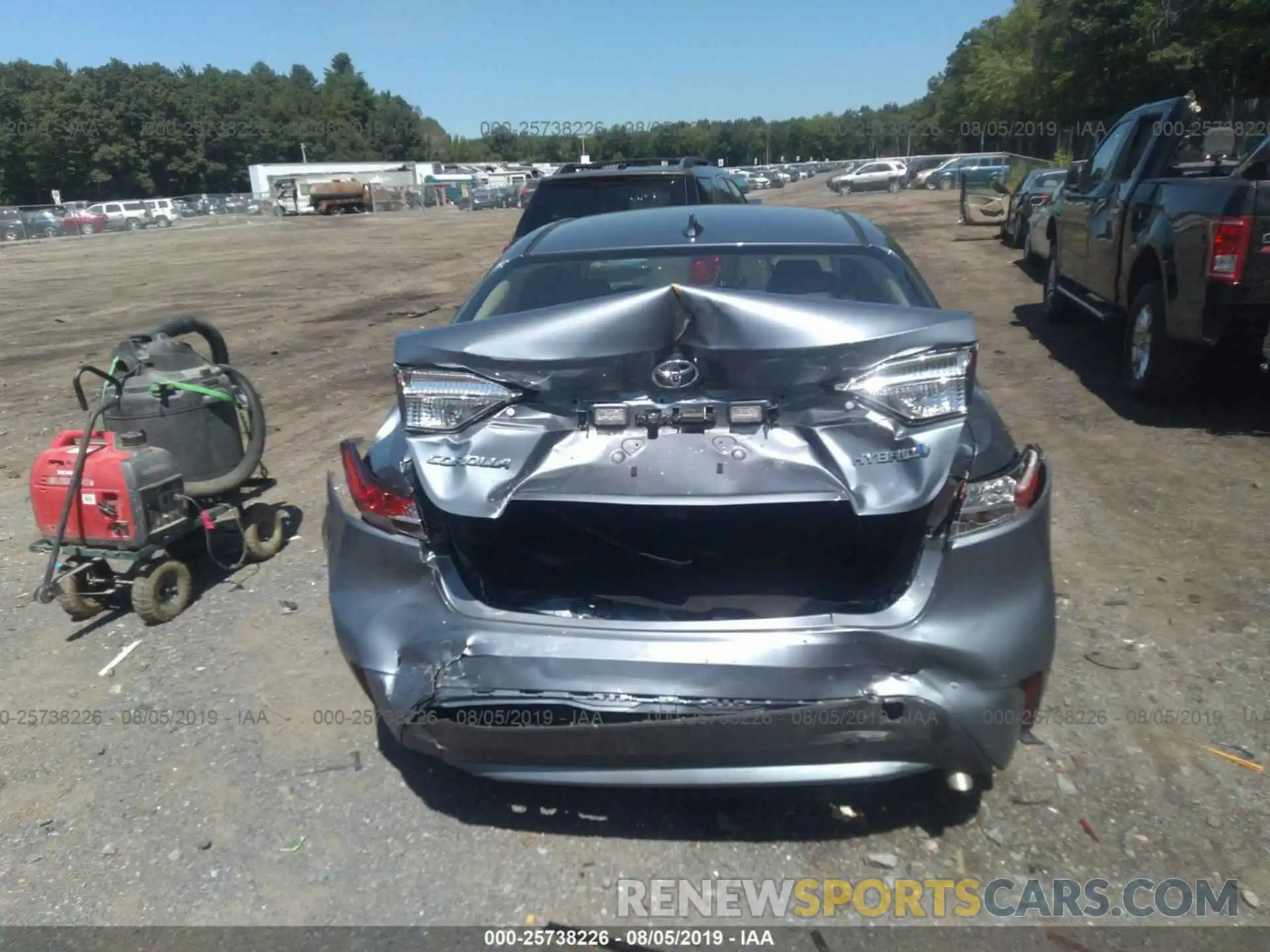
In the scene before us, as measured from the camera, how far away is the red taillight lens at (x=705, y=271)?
352cm

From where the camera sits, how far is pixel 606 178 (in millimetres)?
8875

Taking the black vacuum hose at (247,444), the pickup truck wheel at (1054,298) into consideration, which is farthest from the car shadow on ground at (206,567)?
the pickup truck wheel at (1054,298)

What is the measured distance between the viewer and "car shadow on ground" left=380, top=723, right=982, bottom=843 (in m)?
2.97

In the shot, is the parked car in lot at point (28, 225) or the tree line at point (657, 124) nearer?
the tree line at point (657, 124)

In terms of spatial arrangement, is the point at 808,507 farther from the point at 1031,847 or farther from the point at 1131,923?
the point at 1131,923

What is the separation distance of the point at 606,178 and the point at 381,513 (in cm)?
653

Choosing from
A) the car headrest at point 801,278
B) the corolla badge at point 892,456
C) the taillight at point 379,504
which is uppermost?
the car headrest at point 801,278

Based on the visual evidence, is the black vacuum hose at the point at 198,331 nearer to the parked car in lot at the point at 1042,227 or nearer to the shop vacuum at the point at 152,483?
the shop vacuum at the point at 152,483

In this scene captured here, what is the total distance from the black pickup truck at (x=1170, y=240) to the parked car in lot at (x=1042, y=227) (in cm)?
Answer: 77

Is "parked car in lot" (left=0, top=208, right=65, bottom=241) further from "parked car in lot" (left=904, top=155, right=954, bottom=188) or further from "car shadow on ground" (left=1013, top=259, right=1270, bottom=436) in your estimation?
"car shadow on ground" (left=1013, top=259, right=1270, bottom=436)

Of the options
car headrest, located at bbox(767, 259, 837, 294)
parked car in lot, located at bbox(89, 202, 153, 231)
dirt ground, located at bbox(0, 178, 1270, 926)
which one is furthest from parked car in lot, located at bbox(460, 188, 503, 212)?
car headrest, located at bbox(767, 259, 837, 294)

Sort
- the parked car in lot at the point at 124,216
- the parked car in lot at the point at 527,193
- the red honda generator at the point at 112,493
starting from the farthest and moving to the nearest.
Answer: the parked car in lot at the point at 124,216
the parked car in lot at the point at 527,193
the red honda generator at the point at 112,493

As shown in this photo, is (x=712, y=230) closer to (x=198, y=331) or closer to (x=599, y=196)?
(x=198, y=331)

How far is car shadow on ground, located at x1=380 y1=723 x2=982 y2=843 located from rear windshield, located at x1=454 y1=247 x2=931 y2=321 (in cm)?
162
